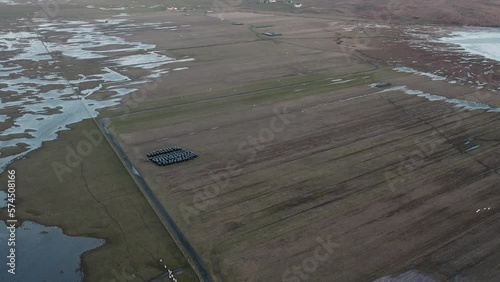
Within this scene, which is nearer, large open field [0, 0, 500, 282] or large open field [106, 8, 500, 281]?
large open field [106, 8, 500, 281]

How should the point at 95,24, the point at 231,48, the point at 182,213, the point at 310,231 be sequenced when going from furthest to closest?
the point at 95,24 → the point at 231,48 → the point at 182,213 → the point at 310,231

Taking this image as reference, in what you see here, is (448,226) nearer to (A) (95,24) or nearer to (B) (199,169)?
(B) (199,169)

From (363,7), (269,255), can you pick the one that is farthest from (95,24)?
(269,255)

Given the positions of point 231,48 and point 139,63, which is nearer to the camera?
point 139,63

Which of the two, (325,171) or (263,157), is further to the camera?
(263,157)

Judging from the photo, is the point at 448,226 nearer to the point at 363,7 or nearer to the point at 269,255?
the point at 269,255

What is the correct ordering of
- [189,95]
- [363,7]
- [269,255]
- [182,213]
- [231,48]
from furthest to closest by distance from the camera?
1. [363,7]
2. [231,48]
3. [189,95]
4. [182,213]
5. [269,255]

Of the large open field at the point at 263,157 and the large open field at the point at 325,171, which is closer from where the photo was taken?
the large open field at the point at 325,171

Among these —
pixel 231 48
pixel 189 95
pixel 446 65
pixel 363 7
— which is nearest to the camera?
pixel 189 95

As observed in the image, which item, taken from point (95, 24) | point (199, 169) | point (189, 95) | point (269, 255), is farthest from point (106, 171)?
point (95, 24)
